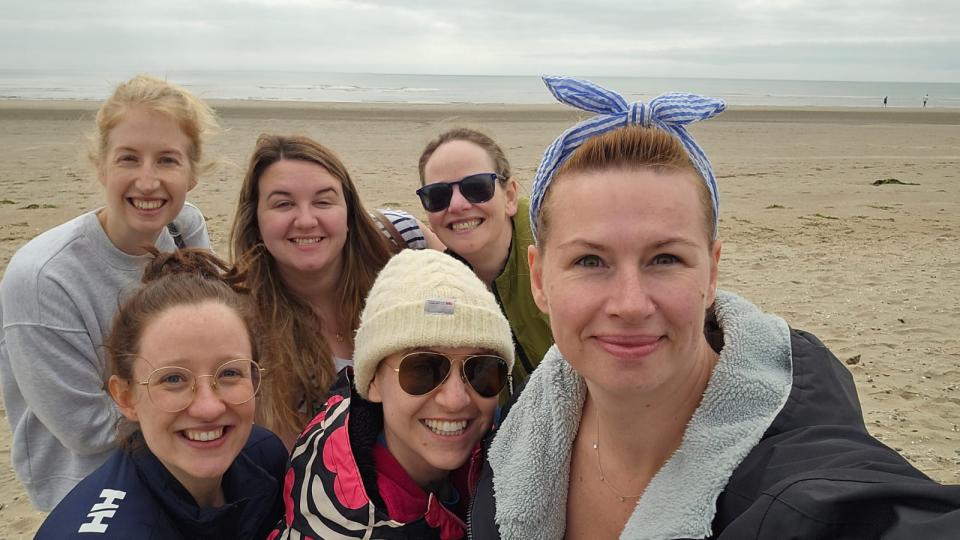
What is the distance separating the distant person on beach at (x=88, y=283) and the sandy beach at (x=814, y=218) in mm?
509

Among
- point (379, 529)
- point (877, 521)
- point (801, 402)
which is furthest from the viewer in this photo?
point (379, 529)

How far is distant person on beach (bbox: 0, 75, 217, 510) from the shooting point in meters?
2.97

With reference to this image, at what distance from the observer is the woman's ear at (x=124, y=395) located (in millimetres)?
2639

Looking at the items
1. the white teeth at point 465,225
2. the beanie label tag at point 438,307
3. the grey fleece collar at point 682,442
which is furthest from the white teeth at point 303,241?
the grey fleece collar at point 682,442

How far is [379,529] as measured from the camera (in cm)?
240

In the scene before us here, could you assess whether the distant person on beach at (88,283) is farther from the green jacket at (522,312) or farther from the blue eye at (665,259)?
the blue eye at (665,259)

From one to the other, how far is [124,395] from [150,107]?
146 centimetres

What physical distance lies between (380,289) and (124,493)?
118 centimetres

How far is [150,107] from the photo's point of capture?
3338mm

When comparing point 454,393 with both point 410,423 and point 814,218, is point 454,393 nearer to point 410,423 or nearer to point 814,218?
point 410,423

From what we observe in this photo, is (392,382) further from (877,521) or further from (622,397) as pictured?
(877,521)

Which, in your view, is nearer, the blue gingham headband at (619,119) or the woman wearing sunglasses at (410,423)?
the blue gingham headband at (619,119)

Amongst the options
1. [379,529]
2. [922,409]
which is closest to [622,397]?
[379,529]

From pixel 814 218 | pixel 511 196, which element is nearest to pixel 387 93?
pixel 814 218
